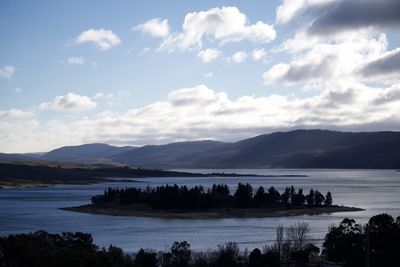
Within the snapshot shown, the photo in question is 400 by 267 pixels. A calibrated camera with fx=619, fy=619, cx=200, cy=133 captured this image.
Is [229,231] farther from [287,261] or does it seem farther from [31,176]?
[31,176]

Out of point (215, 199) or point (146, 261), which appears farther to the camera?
→ point (215, 199)

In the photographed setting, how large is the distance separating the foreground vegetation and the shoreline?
35.4 metres

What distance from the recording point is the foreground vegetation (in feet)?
87.1

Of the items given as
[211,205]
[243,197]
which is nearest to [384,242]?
[211,205]

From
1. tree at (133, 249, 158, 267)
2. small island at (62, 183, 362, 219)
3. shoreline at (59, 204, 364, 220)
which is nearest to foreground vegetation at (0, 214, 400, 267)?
tree at (133, 249, 158, 267)

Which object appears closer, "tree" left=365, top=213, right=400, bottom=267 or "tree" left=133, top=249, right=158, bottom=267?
"tree" left=365, top=213, right=400, bottom=267

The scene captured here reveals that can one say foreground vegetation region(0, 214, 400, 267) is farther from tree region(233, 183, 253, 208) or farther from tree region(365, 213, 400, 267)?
tree region(233, 183, 253, 208)

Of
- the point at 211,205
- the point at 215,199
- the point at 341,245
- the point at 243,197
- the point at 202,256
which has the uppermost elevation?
the point at 243,197

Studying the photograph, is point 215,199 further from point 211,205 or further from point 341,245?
point 341,245

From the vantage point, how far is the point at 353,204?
90688 millimetres

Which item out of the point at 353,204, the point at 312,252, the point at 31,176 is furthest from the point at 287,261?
the point at 31,176

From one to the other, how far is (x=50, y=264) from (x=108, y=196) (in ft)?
217

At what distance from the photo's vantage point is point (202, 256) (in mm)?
36375

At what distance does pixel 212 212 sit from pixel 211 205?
2.93 m
